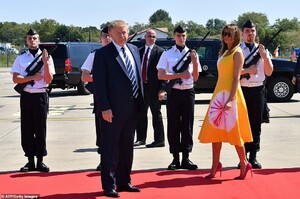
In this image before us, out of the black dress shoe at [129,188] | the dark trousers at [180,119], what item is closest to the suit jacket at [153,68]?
the dark trousers at [180,119]

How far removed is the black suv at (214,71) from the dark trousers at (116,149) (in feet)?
34.4

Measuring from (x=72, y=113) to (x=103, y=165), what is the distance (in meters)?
9.19

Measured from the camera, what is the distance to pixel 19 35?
408 feet

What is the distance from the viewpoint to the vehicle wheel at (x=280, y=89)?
17.3 metres

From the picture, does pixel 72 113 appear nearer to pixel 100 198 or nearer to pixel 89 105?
pixel 89 105

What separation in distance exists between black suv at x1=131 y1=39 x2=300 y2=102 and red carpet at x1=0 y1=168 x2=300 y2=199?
9494 mm

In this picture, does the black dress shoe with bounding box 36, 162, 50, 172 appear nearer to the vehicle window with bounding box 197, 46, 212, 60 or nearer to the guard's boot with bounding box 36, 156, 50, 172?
the guard's boot with bounding box 36, 156, 50, 172

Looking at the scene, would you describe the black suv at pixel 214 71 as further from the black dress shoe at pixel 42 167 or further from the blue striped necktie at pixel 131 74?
the blue striped necktie at pixel 131 74

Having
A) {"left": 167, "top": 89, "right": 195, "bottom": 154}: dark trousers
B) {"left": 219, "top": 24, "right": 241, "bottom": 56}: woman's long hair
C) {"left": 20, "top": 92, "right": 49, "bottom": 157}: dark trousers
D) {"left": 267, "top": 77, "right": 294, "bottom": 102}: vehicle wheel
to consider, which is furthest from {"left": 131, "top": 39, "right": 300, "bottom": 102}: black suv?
{"left": 219, "top": 24, "right": 241, "bottom": 56}: woman's long hair

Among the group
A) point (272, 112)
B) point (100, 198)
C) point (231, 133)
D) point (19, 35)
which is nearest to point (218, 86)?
point (231, 133)

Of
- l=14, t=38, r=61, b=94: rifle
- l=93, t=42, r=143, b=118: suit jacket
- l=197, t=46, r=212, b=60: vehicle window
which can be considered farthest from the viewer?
l=197, t=46, r=212, b=60: vehicle window

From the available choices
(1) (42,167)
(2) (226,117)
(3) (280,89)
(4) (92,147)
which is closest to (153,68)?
(4) (92,147)

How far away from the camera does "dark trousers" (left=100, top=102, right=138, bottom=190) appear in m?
6.17

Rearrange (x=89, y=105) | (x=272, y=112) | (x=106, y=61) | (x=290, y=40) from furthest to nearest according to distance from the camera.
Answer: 1. (x=290, y=40)
2. (x=89, y=105)
3. (x=272, y=112)
4. (x=106, y=61)
